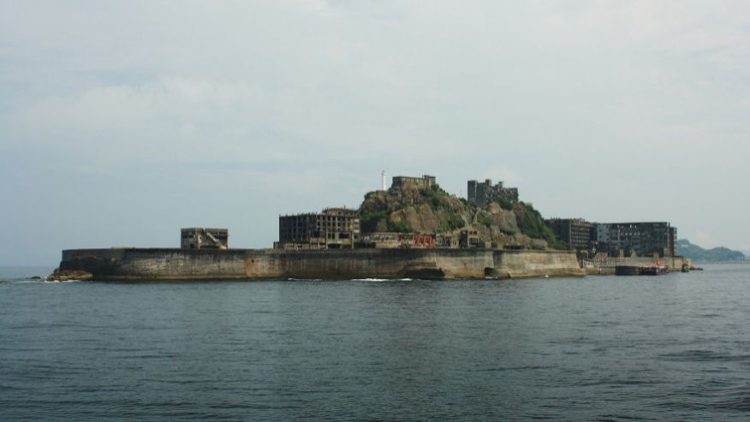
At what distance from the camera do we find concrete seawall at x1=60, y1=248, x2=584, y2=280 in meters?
146

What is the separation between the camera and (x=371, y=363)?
4678 centimetres

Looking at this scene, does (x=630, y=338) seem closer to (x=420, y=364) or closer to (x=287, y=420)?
(x=420, y=364)

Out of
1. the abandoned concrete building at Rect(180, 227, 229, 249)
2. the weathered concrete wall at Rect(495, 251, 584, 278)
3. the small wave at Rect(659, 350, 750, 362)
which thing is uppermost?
the abandoned concrete building at Rect(180, 227, 229, 249)

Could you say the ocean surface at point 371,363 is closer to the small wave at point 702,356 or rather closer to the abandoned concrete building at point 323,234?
the small wave at point 702,356

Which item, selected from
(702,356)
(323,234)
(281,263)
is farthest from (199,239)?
(702,356)

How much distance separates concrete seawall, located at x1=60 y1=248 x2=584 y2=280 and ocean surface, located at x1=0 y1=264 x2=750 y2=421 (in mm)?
60379

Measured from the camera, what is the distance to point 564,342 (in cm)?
5600

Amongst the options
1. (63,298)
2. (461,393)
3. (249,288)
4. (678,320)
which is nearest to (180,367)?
(461,393)

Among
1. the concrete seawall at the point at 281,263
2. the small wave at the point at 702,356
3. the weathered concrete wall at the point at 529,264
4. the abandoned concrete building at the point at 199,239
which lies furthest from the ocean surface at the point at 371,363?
the weathered concrete wall at the point at 529,264

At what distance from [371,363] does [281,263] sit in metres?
111

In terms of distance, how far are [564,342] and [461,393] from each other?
64.7ft

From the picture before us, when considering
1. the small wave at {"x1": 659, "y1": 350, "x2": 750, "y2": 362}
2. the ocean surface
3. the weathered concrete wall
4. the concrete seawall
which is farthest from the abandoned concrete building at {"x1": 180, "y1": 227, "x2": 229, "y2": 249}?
the small wave at {"x1": 659, "y1": 350, "x2": 750, "y2": 362}

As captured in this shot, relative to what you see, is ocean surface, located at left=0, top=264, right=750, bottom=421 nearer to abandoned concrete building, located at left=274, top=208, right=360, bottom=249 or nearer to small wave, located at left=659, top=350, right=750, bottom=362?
small wave, located at left=659, top=350, right=750, bottom=362

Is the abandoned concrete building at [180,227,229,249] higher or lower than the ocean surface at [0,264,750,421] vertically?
higher
